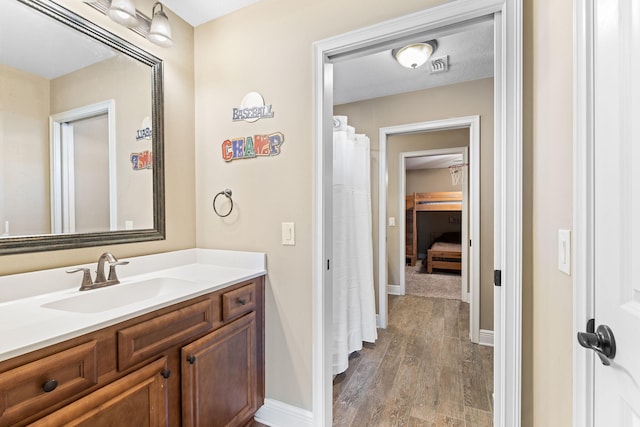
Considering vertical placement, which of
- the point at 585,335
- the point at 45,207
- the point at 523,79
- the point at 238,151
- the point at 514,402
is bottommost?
the point at 514,402

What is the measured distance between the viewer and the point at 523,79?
1129 mm

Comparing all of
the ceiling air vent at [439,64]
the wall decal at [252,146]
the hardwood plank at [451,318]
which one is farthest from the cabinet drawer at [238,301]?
the ceiling air vent at [439,64]

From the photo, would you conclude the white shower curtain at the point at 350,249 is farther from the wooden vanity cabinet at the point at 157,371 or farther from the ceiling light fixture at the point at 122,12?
the ceiling light fixture at the point at 122,12

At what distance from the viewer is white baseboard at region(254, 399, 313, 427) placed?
1513 mm

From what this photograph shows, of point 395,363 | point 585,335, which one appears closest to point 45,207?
point 585,335

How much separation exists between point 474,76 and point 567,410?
105 inches

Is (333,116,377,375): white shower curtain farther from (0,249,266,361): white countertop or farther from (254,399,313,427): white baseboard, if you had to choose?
(0,249,266,361): white countertop

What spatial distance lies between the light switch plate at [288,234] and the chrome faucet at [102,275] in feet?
2.53

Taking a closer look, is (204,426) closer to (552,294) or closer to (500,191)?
(552,294)

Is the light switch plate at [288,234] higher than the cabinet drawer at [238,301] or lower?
higher

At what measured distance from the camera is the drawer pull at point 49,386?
75 cm

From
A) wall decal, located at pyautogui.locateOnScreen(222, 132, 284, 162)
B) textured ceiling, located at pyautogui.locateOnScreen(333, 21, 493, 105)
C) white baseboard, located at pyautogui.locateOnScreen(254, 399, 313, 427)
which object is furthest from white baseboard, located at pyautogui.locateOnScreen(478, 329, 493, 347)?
wall decal, located at pyautogui.locateOnScreen(222, 132, 284, 162)

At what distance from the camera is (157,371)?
1046 millimetres

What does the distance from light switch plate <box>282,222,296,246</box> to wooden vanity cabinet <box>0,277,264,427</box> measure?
0.91ft
